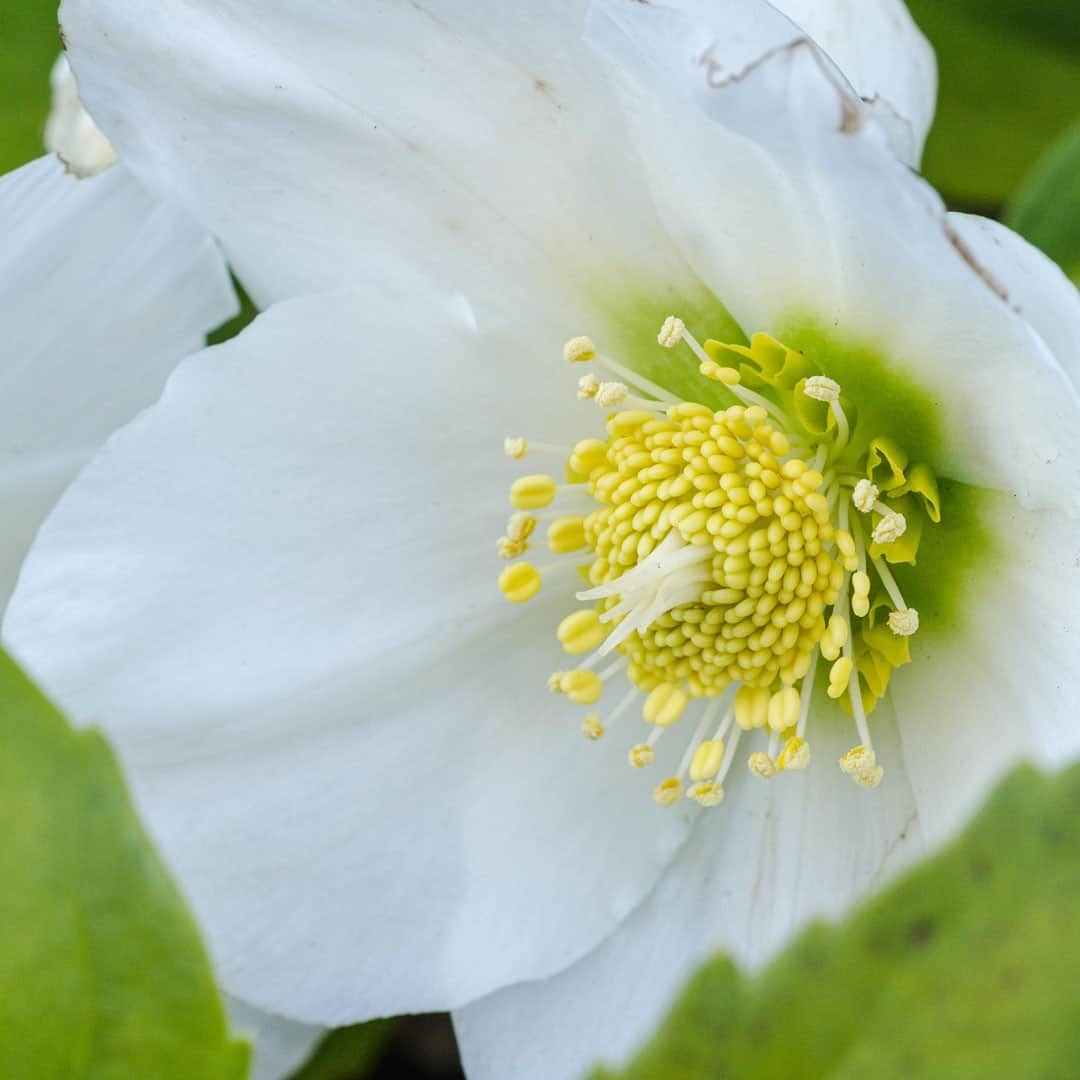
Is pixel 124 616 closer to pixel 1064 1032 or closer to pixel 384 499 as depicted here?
pixel 384 499

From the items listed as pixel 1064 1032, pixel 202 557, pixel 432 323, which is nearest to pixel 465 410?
pixel 432 323

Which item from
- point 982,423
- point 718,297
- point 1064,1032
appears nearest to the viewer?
point 1064,1032

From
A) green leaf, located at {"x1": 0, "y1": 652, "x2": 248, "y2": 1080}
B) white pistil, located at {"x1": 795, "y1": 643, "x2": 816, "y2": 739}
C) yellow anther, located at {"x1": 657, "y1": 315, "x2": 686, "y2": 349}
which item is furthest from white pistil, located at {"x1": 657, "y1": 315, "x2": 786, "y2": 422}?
green leaf, located at {"x1": 0, "y1": 652, "x2": 248, "y2": 1080}

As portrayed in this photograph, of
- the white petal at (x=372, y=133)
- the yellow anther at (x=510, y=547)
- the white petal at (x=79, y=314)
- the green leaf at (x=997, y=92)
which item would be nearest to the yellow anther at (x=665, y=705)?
the yellow anther at (x=510, y=547)

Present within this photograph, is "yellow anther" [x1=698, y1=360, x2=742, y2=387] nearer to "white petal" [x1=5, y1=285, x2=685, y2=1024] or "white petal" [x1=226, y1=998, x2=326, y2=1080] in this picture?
"white petal" [x1=5, y1=285, x2=685, y2=1024]

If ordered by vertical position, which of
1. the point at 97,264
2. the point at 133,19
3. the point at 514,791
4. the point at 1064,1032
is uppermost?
the point at 1064,1032

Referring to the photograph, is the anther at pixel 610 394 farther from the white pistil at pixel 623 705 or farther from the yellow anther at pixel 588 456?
the white pistil at pixel 623 705
